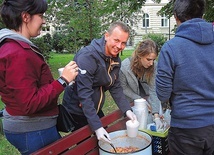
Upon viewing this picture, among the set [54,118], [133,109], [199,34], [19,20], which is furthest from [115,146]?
[19,20]

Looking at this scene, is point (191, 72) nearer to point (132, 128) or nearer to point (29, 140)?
point (132, 128)

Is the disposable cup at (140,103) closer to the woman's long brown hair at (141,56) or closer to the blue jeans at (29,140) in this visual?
the woman's long brown hair at (141,56)

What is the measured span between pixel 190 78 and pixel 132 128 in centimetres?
65

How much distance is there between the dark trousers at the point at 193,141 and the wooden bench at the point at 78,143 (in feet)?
2.10

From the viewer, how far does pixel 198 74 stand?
185cm

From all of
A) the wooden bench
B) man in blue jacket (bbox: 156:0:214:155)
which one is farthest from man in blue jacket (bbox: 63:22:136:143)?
man in blue jacket (bbox: 156:0:214:155)

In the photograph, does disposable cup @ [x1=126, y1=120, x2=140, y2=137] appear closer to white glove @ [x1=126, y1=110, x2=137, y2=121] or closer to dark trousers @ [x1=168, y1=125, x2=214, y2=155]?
white glove @ [x1=126, y1=110, x2=137, y2=121]

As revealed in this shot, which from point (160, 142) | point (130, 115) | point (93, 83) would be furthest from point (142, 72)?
point (93, 83)

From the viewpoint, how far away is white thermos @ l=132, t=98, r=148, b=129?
2643 mm

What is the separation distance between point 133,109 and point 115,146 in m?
0.47

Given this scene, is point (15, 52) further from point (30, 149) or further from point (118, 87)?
point (118, 87)

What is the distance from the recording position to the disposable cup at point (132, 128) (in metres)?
2.22

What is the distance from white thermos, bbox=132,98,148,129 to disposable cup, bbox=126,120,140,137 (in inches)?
14.9

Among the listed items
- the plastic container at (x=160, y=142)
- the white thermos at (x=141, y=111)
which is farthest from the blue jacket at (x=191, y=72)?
the white thermos at (x=141, y=111)
